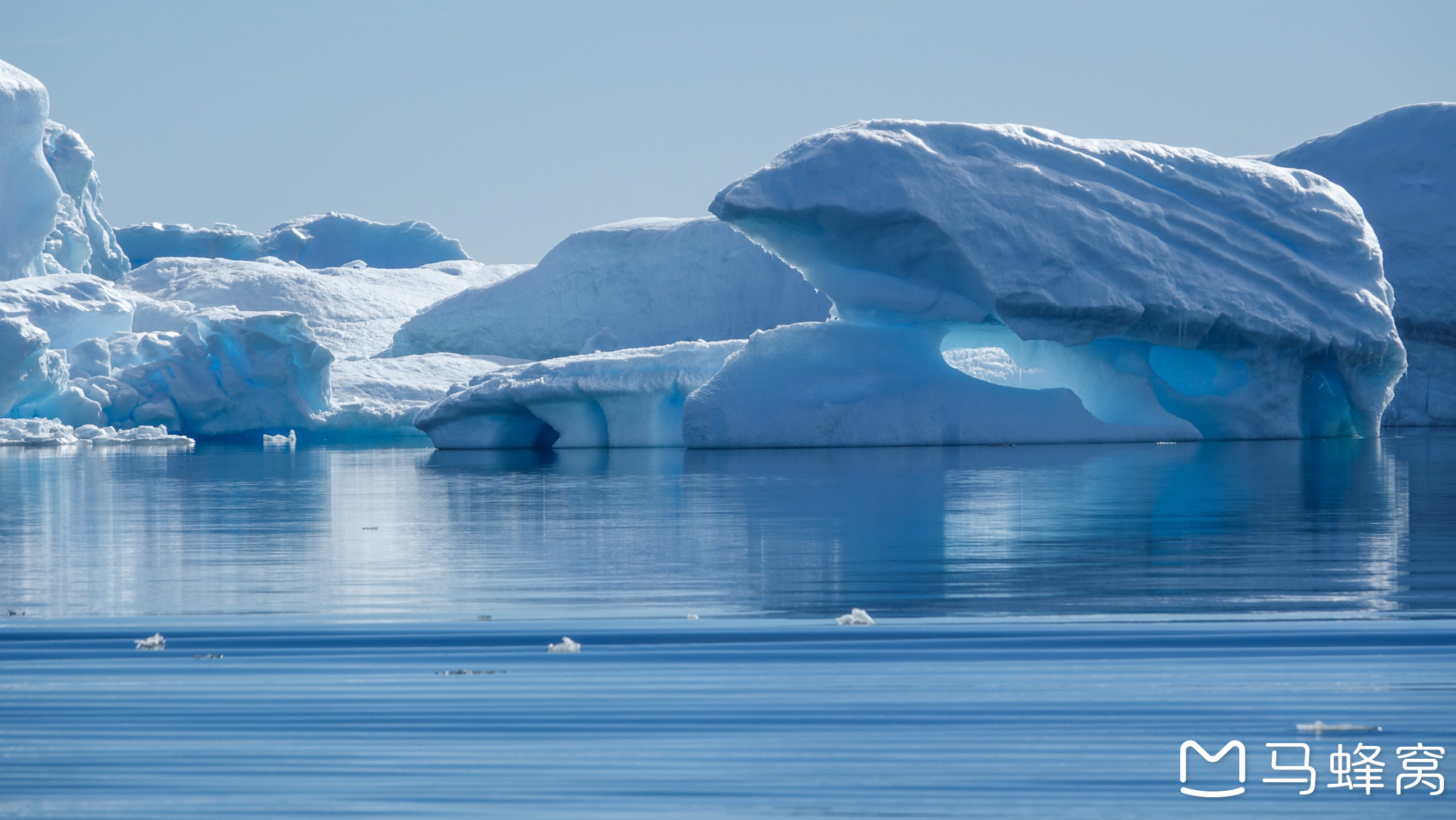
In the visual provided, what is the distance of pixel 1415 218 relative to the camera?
22.1 metres

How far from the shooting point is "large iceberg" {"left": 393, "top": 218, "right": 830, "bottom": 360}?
32.0m

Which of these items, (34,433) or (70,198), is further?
(70,198)

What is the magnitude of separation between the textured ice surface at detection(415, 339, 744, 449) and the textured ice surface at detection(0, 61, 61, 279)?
1234 centimetres

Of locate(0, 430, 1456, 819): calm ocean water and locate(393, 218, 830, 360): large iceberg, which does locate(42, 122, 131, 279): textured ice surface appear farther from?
locate(0, 430, 1456, 819): calm ocean water

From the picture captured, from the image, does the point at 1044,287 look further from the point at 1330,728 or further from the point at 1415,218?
the point at 1330,728

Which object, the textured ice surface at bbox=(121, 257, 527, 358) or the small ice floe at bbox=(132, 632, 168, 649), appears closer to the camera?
the small ice floe at bbox=(132, 632, 168, 649)

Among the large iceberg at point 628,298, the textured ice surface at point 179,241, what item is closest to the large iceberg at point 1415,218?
the large iceberg at point 628,298

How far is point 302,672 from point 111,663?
44 cm

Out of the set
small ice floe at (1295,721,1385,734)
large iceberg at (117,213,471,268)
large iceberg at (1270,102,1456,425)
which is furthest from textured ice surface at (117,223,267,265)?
small ice floe at (1295,721,1385,734)

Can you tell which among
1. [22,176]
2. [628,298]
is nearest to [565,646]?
[22,176]

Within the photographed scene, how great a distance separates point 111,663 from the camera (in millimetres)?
2785

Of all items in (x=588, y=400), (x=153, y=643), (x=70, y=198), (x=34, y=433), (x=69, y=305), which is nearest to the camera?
(x=153, y=643)

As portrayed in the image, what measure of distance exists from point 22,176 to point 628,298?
42.8 feet

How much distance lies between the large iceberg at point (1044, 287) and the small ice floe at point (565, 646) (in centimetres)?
1170
